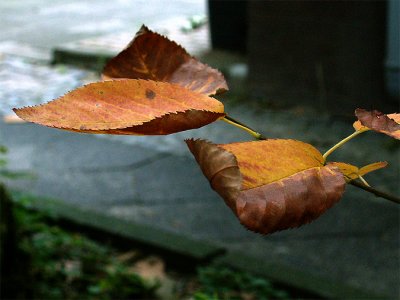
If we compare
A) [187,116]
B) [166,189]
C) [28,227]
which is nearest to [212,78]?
[187,116]

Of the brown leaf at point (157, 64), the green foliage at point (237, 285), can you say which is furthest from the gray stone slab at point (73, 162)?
the brown leaf at point (157, 64)

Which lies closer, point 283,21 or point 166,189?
point 166,189

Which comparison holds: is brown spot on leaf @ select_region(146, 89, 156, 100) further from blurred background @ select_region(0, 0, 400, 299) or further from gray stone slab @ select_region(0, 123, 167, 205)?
gray stone slab @ select_region(0, 123, 167, 205)

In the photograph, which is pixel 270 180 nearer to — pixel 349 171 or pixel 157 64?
pixel 349 171

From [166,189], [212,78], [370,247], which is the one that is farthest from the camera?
[166,189]

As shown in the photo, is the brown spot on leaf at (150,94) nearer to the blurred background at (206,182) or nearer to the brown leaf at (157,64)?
the brown leaf at (157,64)

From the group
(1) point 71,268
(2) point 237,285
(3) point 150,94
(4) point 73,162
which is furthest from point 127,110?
(4) point 73,162

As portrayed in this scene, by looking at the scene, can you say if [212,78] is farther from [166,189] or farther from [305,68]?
[305,68]
